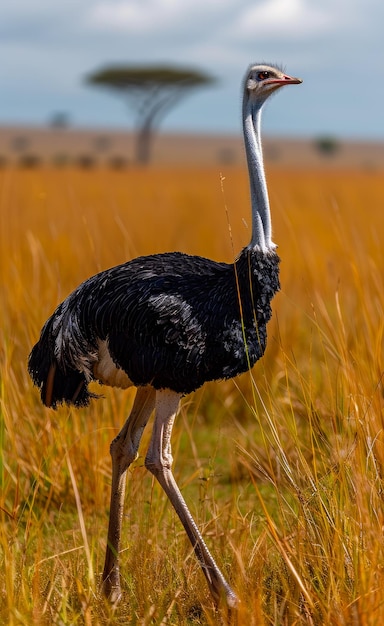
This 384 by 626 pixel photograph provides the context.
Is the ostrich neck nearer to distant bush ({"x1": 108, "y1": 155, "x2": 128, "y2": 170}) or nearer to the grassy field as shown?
the grassy field

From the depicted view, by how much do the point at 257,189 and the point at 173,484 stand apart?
0.82 metres

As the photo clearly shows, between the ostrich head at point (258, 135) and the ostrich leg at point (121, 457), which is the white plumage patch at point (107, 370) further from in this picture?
the ostrich head at point (258, 135)

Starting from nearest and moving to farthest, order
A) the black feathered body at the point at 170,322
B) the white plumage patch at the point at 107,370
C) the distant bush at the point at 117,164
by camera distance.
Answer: the black feathered body at the point at 170,322
the white plumage patch at the point at 107,370
the distant bush at the point at 117,164

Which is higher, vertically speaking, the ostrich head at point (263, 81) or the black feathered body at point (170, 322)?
the ostrich head at point (263, 81)

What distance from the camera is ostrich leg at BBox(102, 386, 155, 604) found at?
3.13 metres

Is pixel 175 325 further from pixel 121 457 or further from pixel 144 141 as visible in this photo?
pixel 144 141

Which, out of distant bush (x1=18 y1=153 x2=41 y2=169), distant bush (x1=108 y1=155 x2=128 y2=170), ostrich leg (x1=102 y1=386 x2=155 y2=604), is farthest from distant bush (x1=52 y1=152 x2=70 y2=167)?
ostrich leg (x1=102 y1=386 x2=155 y2=604)

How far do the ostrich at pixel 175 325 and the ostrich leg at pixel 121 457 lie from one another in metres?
0.07

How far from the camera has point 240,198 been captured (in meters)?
12.5

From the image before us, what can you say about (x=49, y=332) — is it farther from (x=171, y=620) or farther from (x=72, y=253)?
(x=72, y=253)

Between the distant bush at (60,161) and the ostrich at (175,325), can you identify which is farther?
the distant bush at (60,161)

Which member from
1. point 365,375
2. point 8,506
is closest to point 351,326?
point 365,375

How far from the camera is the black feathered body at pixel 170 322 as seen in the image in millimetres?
2807

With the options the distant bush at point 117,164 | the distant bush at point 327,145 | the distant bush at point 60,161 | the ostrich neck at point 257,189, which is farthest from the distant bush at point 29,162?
the distant bush at point 327,145
